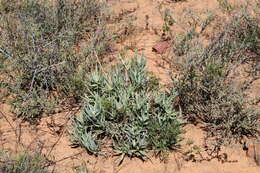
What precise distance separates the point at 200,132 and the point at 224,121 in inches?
10.7

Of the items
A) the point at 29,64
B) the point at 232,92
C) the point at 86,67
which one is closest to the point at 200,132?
the point at 232,92

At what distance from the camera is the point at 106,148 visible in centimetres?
375

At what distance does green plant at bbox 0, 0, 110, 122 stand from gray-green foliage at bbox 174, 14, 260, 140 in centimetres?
105

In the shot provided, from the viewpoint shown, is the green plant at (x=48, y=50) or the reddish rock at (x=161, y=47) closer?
the green plant at (x=48, y=50)

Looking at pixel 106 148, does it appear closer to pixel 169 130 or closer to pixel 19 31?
pixel 169 130

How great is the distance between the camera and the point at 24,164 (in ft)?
10.9

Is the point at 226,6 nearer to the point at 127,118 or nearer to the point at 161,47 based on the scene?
the point at 161,47

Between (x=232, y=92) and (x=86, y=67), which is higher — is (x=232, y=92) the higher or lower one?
the lower one

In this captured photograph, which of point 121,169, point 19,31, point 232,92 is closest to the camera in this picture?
point 121,169

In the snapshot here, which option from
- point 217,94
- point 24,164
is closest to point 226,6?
point 217,94

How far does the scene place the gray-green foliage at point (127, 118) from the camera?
364 centimetres

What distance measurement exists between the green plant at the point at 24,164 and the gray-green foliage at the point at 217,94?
5.18 ft

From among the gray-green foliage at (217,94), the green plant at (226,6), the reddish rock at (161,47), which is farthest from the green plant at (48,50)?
the green plant at (226,6)

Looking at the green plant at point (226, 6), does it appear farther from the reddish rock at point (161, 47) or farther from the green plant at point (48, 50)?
the green plant at point (48, 50)
